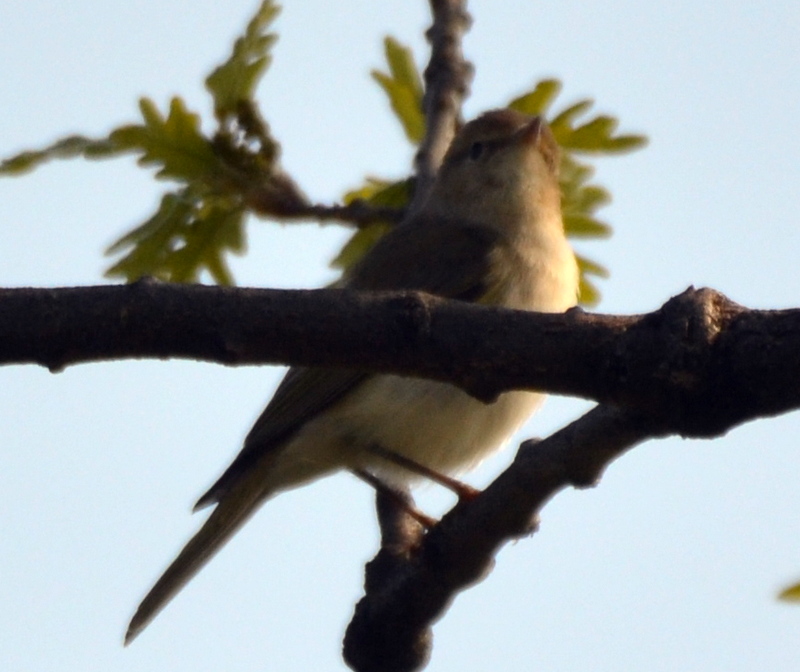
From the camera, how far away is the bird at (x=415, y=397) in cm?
518

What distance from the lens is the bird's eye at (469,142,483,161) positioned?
651cm

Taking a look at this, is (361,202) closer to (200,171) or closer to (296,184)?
(296,184)

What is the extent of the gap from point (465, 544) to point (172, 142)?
201 cm

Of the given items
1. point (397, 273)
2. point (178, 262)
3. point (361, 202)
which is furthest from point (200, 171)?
point (397, 273)

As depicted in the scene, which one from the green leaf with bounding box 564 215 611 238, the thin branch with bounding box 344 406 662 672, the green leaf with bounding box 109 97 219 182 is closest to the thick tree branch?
the thin branch with bounding box 344 406 662 672

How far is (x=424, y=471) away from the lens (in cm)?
525

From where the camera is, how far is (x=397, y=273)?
5773mm

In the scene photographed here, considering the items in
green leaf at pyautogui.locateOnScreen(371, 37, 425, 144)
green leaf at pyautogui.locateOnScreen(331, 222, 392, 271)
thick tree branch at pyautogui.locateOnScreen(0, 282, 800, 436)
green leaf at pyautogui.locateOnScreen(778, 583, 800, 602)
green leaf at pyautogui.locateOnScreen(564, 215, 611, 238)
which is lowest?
green leaf at pyautogui.locateOnScreen(778, 583, 800, 602)

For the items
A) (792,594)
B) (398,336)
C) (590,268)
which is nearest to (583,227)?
(590,268)

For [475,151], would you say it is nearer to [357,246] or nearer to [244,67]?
[357,246]

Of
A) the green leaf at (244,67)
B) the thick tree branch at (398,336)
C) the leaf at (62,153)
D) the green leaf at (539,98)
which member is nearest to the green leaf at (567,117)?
the green leaf at (539,98)

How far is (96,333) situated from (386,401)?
2.60 m

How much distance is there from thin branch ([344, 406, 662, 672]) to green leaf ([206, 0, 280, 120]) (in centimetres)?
183

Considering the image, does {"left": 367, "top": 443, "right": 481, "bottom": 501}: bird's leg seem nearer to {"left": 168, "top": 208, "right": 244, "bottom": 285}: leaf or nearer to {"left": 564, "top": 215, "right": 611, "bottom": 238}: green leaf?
{"left": 168, "top": 208, "right": 244, "bottom": 285}: leaf
